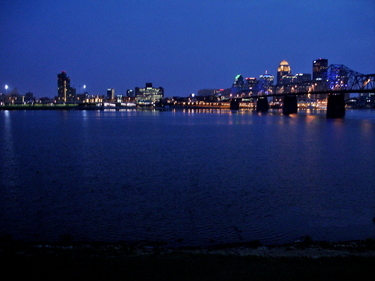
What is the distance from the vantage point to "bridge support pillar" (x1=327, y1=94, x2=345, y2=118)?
11612cm

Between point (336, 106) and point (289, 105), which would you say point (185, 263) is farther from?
point (289, 105)

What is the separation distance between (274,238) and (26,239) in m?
7.90

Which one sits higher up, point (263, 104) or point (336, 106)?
point (263, 104)

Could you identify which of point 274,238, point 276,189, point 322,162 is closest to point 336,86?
point 322,162

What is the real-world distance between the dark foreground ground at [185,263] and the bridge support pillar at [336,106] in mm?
114887

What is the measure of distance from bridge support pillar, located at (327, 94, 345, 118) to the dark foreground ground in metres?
115

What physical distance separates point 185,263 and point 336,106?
119 meters

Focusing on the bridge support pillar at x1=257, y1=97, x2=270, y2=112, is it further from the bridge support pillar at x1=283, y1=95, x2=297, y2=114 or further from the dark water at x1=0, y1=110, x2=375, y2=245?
the dark water at x1=0, y1=110, x2=375, y2=245

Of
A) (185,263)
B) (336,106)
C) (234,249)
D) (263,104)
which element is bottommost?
(234,249)

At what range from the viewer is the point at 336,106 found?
117 m

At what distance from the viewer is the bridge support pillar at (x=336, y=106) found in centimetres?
11612

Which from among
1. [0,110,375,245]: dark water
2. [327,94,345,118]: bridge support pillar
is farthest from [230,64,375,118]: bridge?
[0,110,375,245]: dark water

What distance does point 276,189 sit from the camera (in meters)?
18.9

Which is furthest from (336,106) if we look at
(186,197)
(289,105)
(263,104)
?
(186,197)
